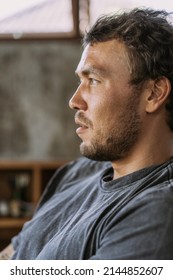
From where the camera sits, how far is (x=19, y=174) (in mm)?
3158

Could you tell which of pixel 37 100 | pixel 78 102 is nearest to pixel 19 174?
pixel 37 100

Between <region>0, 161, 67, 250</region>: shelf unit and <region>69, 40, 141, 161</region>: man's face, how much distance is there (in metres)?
1.95

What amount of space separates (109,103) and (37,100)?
230 centimetres

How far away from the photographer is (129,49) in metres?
1.08

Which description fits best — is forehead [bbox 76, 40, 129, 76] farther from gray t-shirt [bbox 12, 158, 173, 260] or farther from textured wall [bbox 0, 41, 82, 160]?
textured wall [bbox 0, 41, 82, 160]

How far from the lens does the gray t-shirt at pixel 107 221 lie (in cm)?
86

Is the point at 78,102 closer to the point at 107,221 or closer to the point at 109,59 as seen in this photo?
the point at 109,59

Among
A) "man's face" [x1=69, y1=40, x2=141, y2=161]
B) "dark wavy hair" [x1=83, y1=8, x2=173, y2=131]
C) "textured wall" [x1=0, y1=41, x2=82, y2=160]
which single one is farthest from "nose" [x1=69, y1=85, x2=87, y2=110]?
"textured wall" [x1=0, y1=41, x2=82, y2=160]

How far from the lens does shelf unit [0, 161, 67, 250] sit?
9.99 ft

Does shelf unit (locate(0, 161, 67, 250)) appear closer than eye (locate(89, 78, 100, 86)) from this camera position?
No

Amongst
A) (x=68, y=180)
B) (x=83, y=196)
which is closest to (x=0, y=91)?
(x=68, y=180)
